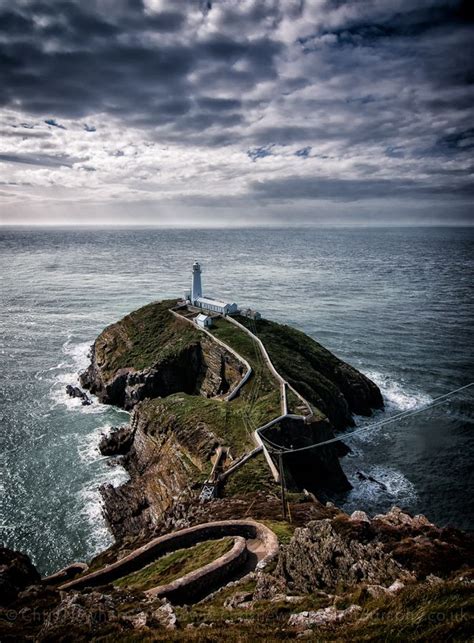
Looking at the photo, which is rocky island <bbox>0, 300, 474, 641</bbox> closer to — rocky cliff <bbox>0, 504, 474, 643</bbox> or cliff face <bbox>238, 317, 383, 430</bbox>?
rocky cliff <bbox>0, 504, 474, 643</bbox>

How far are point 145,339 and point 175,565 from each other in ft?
142

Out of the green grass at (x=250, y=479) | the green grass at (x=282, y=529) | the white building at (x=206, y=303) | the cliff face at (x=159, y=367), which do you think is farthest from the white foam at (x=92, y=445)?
the white building at (x=206, y=303)

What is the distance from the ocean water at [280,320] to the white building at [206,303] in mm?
20742

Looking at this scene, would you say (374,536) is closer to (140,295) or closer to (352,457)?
(352,457)

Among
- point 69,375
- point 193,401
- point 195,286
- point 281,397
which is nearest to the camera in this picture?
point 193,401

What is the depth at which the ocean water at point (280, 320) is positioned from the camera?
3575cm

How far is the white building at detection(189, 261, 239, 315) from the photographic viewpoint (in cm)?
6512

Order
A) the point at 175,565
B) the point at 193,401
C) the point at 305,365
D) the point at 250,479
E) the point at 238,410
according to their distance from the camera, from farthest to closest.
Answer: the point at 305,365 < the point at 193,401 < the point at 238,410 < the point at 250,479 < the point at 175,565

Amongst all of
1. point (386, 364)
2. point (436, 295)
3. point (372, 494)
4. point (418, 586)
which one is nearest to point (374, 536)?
point (418, 586)

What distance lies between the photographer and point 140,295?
108812mm

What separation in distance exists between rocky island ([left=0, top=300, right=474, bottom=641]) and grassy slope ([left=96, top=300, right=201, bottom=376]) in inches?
29.5

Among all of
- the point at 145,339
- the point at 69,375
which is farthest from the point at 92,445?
the point at 69,375

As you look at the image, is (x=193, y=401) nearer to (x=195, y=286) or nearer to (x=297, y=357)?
(x=297, y=357)

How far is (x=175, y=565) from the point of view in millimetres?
20578
